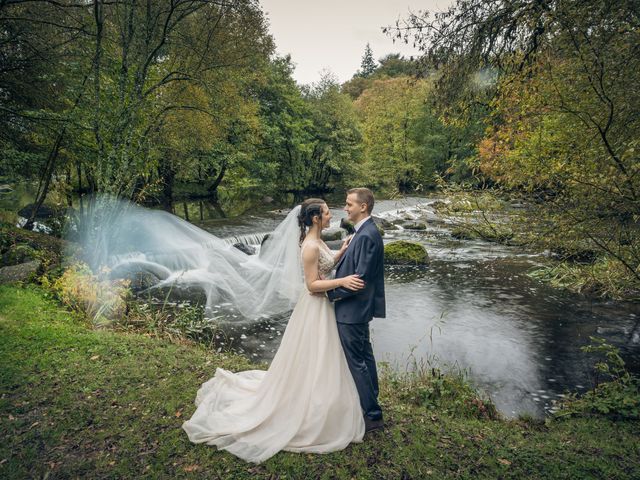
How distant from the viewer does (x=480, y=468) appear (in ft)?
12.1

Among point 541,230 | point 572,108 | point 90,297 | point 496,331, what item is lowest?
point 496,331

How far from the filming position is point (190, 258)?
47.0ft

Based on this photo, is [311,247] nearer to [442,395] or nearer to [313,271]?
[313,271]

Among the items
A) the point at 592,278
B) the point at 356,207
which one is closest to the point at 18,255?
the point at 356,207

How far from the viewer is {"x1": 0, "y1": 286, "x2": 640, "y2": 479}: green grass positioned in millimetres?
3611

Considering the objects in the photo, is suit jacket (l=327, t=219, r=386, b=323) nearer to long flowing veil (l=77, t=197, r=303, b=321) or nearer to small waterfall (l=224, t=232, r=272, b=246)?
long flowing veil (l=77, t=197, r=303, b=321)

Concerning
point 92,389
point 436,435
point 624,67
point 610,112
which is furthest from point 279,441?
point 624,67

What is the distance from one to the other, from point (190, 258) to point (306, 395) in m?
11.4

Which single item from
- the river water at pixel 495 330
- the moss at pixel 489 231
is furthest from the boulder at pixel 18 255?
the moss at pixel 489 231

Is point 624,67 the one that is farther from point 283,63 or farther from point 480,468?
point 283,63

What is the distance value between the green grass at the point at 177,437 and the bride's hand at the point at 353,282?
65.1 inches

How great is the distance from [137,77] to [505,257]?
14972 mm

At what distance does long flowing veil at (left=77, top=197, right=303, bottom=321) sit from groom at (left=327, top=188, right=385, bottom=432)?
1.90 meters

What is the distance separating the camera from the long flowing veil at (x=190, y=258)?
6.93 metres
